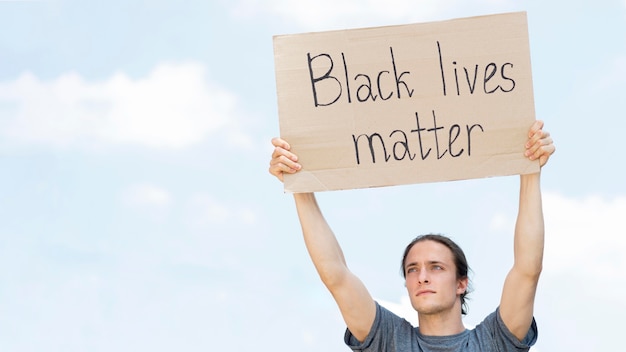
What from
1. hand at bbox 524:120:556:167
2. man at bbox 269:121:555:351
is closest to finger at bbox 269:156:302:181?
man at bbox 269:121:555:351

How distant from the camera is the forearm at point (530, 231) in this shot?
11.8 feet

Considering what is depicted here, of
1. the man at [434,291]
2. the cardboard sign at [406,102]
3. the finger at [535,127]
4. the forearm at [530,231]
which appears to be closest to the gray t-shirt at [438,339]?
the man at [434,291]

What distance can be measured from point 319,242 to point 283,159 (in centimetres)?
36

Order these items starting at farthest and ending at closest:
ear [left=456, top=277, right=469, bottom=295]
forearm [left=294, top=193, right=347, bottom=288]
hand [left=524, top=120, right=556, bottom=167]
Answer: ear [left=456, top=277, right=469, bottom=295], forearm [left=294, top=193, right=347, bottom=288], hand [left=524, top=120, right=556, bottom=167]

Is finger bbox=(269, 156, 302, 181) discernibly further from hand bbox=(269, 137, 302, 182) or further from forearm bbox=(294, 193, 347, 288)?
forearm bbox=(294, 193, 347, 288)

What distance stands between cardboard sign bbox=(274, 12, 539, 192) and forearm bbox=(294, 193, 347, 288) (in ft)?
0.40

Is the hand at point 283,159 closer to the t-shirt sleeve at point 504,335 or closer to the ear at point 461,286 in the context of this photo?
the ear at point 461,286

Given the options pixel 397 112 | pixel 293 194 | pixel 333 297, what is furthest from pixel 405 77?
pixel 333 297

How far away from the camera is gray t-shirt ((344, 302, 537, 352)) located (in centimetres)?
364

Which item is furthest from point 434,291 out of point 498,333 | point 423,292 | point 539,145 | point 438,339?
point 539,145

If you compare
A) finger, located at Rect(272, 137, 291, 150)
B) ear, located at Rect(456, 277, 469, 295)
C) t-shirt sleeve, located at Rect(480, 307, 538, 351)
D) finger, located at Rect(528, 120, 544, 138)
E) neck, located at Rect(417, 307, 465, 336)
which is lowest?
t-shirt sleeve, located at Rect(480, 307, 538, 351)

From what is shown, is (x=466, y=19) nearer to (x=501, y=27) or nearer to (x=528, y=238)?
(x=501, y=27)

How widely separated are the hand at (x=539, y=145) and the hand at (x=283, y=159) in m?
0.88

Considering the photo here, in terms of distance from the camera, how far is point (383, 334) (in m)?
3.71
